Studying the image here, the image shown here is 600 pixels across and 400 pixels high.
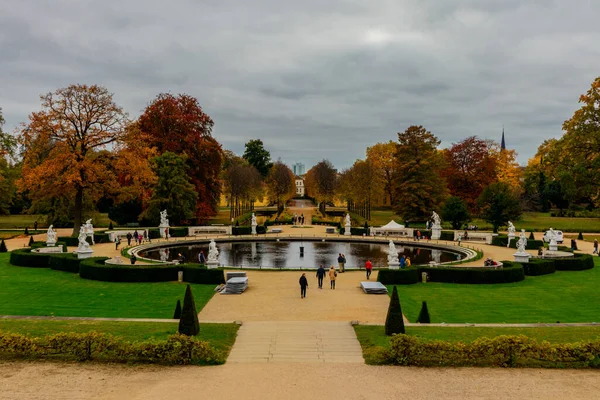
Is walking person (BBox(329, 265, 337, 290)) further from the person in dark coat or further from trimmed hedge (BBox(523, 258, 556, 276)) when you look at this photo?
trimmed hedge (BBox(523, 258, 556, 276))

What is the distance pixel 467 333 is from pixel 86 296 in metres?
19.5

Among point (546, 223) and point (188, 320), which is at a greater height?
point (546, 223)

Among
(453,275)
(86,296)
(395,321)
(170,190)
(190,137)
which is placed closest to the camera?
(395,321)

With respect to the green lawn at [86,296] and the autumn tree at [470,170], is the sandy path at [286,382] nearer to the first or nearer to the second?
the green lawn at [86,296]

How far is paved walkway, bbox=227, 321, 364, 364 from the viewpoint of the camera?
49.0 ft

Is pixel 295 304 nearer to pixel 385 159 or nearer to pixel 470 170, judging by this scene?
pixel 470 170

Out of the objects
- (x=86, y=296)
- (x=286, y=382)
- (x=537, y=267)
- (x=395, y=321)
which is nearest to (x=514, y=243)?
(x=537, y=267)

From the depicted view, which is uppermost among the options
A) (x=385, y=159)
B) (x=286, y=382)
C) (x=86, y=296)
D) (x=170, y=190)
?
(x=385, y=159)

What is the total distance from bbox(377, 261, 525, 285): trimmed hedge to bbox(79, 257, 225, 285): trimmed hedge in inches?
416

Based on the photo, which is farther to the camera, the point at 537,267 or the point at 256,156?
the point at 256,156

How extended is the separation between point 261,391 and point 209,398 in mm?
1433

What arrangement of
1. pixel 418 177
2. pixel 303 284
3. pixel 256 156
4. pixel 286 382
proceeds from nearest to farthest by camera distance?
pixel 286 382
pixel 303 284
pixel 418 177
pixel 256 156

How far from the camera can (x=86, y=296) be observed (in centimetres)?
2380

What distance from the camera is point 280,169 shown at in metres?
107
